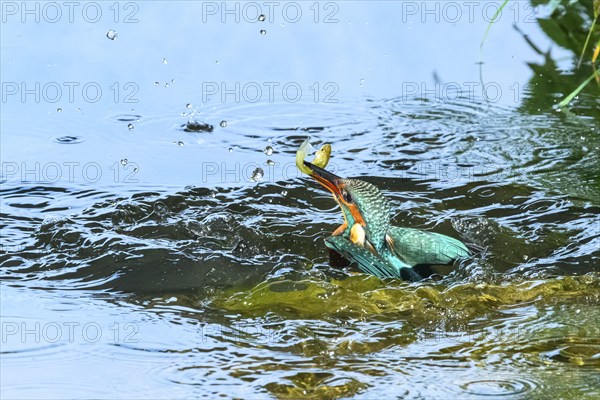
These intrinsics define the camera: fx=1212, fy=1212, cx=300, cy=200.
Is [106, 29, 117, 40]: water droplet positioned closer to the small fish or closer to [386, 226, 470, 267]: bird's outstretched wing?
the small fish

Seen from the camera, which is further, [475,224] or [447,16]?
[447,16]

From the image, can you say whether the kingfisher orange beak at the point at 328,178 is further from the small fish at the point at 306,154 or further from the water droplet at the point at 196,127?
the water droplet at the point at 196,127

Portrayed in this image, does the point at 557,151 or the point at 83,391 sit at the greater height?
the point at 557,151

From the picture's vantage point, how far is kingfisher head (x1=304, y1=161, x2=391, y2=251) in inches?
170

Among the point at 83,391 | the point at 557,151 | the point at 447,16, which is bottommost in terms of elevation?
the point at 83,391

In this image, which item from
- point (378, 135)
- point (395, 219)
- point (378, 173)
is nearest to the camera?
point (395, 219)

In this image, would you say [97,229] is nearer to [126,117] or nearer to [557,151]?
[126,117]

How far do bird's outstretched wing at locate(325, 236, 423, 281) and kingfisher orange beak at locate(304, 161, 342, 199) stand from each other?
0.57 feet

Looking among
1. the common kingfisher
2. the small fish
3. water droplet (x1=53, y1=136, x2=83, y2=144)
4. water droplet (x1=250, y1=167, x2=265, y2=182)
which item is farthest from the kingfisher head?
water droplet (x1=53, y1=136, x2=83, y2=144)

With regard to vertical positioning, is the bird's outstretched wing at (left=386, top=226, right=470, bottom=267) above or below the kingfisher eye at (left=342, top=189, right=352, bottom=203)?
below

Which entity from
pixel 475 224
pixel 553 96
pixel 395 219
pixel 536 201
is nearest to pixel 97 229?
pixel 395 219

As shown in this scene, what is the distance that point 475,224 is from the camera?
4977 millimetres

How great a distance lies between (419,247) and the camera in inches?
170

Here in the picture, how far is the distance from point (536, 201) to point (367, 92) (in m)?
1.66
